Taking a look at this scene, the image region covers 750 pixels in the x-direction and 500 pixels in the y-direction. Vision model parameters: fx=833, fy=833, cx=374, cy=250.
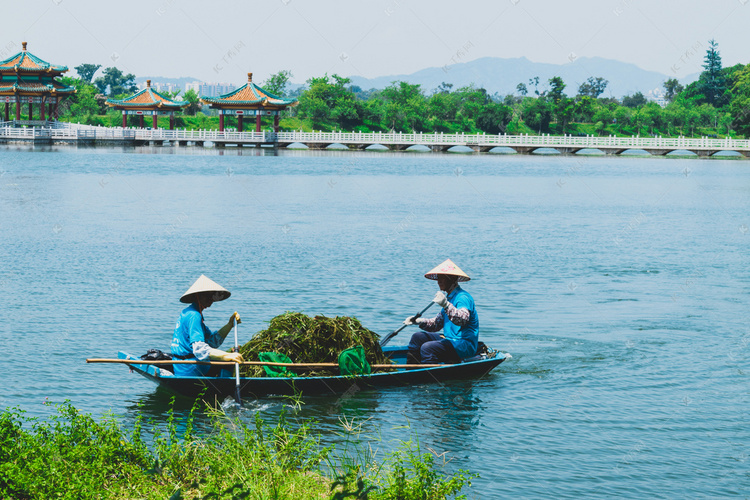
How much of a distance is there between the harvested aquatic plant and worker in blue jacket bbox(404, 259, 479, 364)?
687mm

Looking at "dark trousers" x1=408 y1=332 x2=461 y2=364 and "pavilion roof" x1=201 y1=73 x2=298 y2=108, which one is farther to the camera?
"pavilion roof" x1=201 y1=73 x2=298 y2=108

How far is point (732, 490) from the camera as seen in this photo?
311 inches

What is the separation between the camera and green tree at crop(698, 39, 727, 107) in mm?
114250

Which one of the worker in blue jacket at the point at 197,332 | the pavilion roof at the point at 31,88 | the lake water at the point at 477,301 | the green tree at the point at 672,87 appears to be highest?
the green tree at the point at 672,87

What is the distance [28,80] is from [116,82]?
199ft

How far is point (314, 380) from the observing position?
9.79m

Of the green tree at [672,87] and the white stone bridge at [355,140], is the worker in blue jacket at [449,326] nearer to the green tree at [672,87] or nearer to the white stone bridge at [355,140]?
the white stone bridge at [355,140]

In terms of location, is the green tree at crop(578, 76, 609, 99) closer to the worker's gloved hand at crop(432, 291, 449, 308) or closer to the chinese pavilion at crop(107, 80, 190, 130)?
the chinese pavilion at crop(107, 80, 190, 130)

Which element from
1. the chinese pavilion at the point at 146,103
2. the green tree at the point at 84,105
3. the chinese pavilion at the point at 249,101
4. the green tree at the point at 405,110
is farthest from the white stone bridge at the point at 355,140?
the green tree at the point at 84,105

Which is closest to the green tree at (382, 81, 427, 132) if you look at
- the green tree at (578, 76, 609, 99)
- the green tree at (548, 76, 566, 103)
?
the green tree at (548, 76, 566, 103)

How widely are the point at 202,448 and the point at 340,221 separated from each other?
21.9 meters

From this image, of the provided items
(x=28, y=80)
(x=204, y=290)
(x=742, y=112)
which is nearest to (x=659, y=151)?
(x=742, y=112)

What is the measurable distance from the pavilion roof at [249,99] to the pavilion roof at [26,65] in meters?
13.1

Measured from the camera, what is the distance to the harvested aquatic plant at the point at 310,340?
33.6ft
